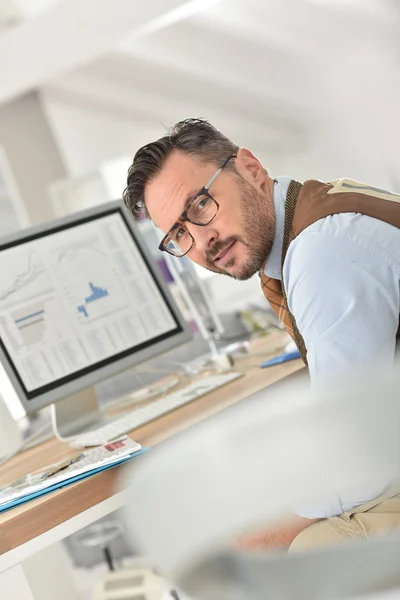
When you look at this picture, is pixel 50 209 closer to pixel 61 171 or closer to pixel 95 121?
pixel 61 171

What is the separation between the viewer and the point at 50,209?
7602 millimetres

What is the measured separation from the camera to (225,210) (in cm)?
149

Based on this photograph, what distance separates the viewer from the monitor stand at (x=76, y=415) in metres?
1.83

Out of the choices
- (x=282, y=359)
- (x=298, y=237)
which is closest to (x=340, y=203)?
(x=298, y=237)

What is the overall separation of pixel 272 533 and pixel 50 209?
7.47 m

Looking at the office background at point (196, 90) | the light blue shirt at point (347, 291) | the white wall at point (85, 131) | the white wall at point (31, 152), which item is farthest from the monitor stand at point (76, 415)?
the white wall at point (85, 131)

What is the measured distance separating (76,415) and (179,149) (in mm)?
706

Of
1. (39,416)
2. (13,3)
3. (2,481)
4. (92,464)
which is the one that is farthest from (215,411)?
(13,3)

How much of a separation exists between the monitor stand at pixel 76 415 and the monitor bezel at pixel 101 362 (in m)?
0.07

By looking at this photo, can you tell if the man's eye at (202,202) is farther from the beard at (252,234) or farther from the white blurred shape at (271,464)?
the white blurred shape at (271,464)

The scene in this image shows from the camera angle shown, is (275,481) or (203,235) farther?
(203,235)

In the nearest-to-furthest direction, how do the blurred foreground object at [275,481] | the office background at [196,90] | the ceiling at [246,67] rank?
the blurred foreground object at [275,481], the ceiling at [246,67], the office background at [196,90]

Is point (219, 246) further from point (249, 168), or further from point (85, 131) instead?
point (85, 131)

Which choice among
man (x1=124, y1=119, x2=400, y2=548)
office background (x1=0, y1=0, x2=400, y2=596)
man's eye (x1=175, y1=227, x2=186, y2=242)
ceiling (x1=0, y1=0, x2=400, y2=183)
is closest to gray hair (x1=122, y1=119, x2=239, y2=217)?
man (x1=124, y1=119, x2=400, y2=548)
